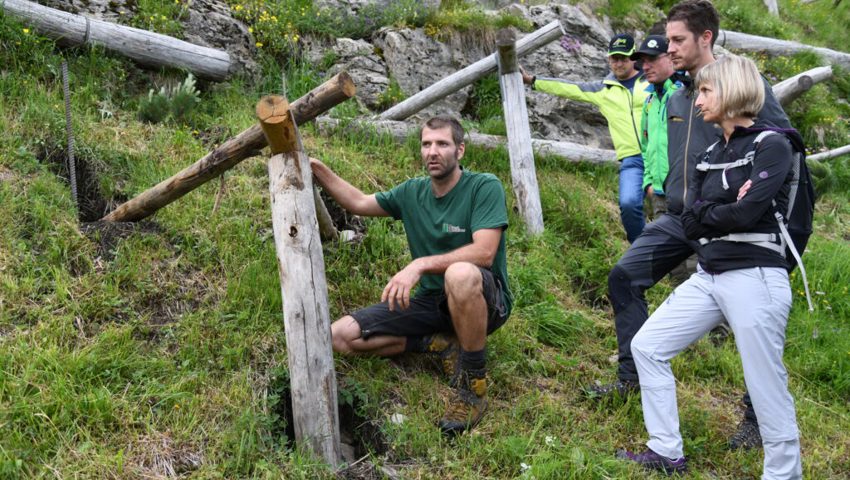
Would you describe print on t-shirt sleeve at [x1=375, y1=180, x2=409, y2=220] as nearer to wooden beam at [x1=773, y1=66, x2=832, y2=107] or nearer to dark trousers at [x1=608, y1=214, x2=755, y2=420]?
dark trousers at [x1=608, y1=214, x2=755, y2=420]

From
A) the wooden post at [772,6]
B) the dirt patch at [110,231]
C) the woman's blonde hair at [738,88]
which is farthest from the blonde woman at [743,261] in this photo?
the wooden post at [772,6]

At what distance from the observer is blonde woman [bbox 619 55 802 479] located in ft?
11.7

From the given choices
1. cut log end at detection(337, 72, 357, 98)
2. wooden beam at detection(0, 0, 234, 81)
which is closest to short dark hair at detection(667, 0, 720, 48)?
cut log end at detection(337, 72, 357, 98)

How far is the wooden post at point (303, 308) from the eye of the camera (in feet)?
12.6

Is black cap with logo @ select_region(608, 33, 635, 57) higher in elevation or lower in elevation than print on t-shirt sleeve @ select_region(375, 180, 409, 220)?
higher

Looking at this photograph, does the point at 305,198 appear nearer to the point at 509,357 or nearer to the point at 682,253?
the point at 509,357

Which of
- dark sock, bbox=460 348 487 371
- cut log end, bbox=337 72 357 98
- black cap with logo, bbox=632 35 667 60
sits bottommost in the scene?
dark sock, bbox=460 348 487 371

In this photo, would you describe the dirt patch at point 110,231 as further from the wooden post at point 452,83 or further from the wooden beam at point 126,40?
the wooden post at point 452,83

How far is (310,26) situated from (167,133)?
103 inches

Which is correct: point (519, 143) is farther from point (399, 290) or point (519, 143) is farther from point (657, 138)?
point (399, 290)

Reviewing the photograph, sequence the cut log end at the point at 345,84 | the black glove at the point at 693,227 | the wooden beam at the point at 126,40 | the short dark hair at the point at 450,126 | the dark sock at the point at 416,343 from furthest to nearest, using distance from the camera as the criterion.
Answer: the wooden beam at the point at 126,40, the dark sock at the point at 416,343, the short dark hair at the point at 450,126, the cut log end at the point at 345,84, the black glove at the point at 693,227

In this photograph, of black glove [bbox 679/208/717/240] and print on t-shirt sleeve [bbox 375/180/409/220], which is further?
print on t-shirt sleeve [bbox 375/180/409/220]

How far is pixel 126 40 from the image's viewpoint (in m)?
6.90

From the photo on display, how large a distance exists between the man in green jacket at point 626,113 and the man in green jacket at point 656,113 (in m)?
0.53
